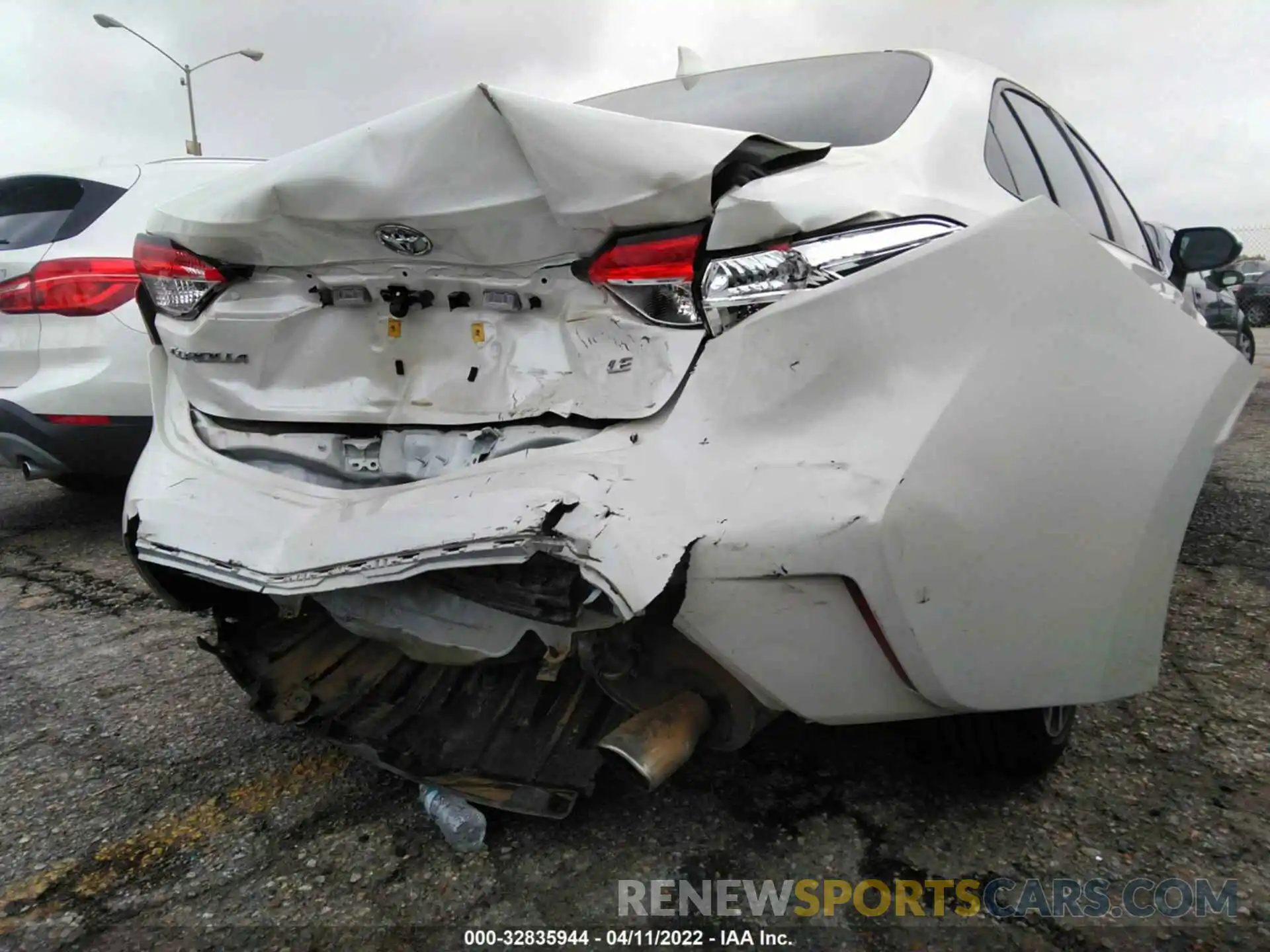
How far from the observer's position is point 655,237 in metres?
1.49

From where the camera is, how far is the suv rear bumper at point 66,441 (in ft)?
12.1

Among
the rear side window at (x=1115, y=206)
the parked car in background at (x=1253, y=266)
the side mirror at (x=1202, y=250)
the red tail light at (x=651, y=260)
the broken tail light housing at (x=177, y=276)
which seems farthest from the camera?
the parked car in background at (x=1253, y=266)

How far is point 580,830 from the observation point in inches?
73.7

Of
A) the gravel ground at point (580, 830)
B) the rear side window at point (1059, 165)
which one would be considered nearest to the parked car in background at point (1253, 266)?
the rear side window at point (1059, 165)

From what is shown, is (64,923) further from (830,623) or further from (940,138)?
(940,138)

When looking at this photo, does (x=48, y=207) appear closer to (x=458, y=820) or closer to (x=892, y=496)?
(x=458, y=820)

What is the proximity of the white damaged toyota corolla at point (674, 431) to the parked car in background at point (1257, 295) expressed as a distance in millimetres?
21331

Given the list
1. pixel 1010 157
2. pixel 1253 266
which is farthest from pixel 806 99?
pixel 1253 266

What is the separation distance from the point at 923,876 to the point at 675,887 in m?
0.46

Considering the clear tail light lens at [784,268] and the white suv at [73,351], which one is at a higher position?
the clear tail light lens at [784,268]

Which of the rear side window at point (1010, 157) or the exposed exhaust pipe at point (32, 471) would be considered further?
the exposed exhaust pipe at point (32, 471)

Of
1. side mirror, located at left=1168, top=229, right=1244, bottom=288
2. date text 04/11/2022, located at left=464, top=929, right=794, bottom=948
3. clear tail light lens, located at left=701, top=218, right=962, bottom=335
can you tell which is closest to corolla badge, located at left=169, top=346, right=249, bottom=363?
clear tail light lens, located at left=701, top=218, right=962, bottom=335

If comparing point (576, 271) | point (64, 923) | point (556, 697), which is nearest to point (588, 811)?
point (556, 697)

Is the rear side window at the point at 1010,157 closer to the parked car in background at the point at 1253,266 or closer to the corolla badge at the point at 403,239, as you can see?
the corolla badge at the point at 403,239
